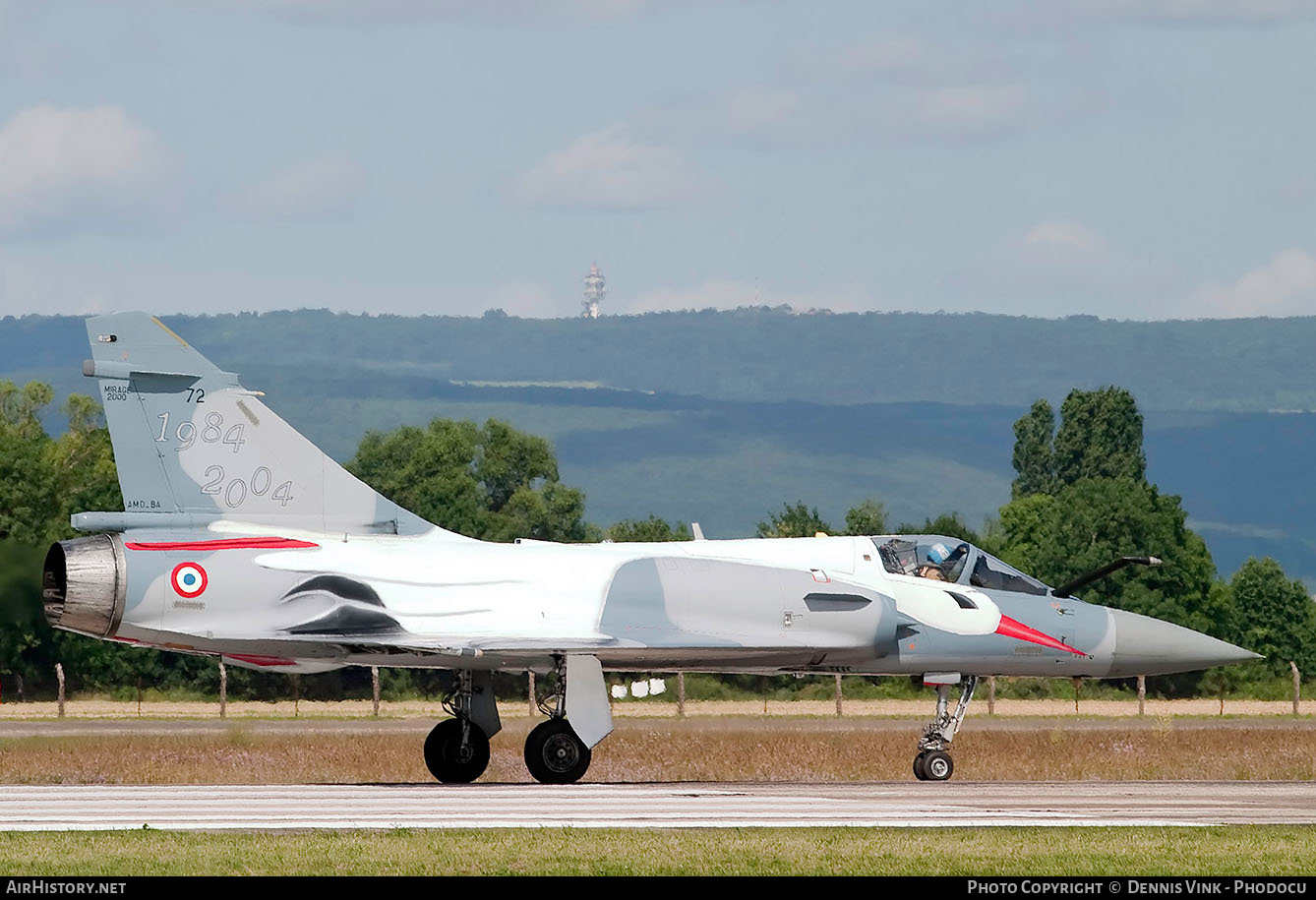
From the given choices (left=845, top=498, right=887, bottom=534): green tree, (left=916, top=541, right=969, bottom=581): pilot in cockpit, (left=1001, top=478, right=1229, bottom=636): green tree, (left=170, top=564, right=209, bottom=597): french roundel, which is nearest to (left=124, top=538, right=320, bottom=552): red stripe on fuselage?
(left=170, top=564, right=209, bottom=597): french roundel

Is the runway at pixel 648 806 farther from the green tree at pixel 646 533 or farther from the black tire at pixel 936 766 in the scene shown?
the green tree at pixel 646 533

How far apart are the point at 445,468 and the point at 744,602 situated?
58.0 meters

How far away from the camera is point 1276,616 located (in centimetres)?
7675

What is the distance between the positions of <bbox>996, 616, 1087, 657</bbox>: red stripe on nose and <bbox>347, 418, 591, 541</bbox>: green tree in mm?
41750

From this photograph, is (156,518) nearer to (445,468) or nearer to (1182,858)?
(1182,858)

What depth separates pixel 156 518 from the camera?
826 inches

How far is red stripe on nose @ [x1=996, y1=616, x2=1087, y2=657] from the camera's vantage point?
75.3ft

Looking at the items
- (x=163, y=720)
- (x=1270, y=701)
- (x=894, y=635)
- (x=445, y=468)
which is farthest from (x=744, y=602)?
(x=445, y=468)

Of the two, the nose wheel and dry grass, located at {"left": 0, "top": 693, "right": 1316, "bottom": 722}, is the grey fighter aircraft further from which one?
dry grass, located at {"left": 0, "top": 693, "right": 1316, "bottom": 722}

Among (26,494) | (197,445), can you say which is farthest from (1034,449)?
(197,445)

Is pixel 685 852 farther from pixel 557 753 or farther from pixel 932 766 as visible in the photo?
pixel 932 766

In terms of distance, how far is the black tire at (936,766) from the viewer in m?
22.3

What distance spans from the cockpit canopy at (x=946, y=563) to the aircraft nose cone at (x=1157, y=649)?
1050 mm

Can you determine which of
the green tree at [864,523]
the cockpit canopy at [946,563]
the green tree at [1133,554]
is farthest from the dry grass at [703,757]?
the green tree at [864,523]
